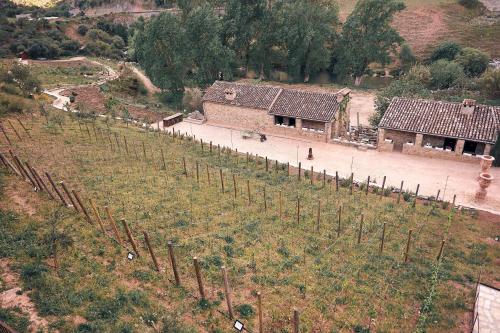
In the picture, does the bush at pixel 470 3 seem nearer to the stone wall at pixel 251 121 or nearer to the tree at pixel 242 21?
the tree at pixel 242 21

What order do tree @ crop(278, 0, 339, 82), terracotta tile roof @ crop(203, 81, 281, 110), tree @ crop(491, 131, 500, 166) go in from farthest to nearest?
tree @ crop(278, 0, 339, 82) < terracotta tile roof @ crop(203, 81, 281, 110) < tree @ crop(491, 131, 500, 166)

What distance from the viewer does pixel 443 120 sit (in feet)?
88.3

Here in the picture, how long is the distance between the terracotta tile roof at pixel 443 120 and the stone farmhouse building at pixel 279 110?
440 centimetres

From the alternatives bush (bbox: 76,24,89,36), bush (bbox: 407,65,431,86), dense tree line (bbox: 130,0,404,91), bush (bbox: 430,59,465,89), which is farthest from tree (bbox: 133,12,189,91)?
bush (bbox: 76,24,89,36)

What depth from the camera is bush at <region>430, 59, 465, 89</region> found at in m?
44.7

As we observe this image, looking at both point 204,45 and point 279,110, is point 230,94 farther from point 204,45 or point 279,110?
point 204,45

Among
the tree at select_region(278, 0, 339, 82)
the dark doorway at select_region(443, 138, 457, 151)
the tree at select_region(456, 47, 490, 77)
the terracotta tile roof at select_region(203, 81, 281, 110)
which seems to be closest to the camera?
the dark doorway at select_region(443, 138, 457, 151)

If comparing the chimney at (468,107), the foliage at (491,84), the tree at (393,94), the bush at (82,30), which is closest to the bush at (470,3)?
the foliage at (491,84)

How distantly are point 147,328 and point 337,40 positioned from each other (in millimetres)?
49267

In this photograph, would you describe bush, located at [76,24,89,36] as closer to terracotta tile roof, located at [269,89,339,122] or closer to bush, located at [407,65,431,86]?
terracotta tile roof, located at [269,89,339,122]

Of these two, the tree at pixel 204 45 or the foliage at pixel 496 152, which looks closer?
the foliage at pixel 496 152

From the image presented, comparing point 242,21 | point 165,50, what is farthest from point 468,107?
point 165,50

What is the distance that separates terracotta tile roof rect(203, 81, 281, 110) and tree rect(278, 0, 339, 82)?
15893mm

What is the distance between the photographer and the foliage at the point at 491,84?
3656 cm
